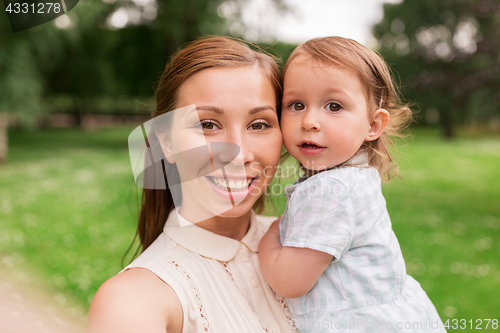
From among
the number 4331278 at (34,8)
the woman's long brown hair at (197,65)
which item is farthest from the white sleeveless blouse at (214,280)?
the number 4331278 at (34,8)

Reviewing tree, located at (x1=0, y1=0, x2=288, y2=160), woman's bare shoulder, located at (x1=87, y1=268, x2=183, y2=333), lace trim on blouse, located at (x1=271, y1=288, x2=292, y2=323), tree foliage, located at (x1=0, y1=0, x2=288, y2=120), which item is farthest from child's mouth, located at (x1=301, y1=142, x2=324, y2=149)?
tree foliage, located at (x1=0, y1=0, x2=288, y2=120)

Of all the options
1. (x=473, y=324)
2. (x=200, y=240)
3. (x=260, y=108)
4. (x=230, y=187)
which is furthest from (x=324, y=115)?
(x=473, y=324)

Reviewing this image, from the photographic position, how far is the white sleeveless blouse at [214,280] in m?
1.46

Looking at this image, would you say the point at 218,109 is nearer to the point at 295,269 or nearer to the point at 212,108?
the point at 212,108

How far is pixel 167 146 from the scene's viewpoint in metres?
1.82

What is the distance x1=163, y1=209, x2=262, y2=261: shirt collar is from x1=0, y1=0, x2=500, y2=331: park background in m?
0.67

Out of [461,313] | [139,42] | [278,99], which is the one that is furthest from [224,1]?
[278,99]

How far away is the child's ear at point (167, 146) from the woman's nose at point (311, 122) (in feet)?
2.01

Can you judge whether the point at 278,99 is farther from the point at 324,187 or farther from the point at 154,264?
the point at 154,264

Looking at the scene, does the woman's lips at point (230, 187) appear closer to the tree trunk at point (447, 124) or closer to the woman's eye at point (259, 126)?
the woman's eye at point (259, 126)

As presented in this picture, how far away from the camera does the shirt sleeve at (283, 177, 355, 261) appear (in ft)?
4.86

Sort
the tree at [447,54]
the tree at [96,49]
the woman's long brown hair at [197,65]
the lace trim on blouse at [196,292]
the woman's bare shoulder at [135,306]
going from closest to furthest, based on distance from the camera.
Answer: the woman's bare shoulder at [135,306] < the lace trim on blouse at [196,292] < the woman's long brown hair at [197,65] < the tree at [447,54] < the tree at [96,49]

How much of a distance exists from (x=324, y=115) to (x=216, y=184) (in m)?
0.55

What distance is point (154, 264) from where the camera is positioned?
4.95ft
